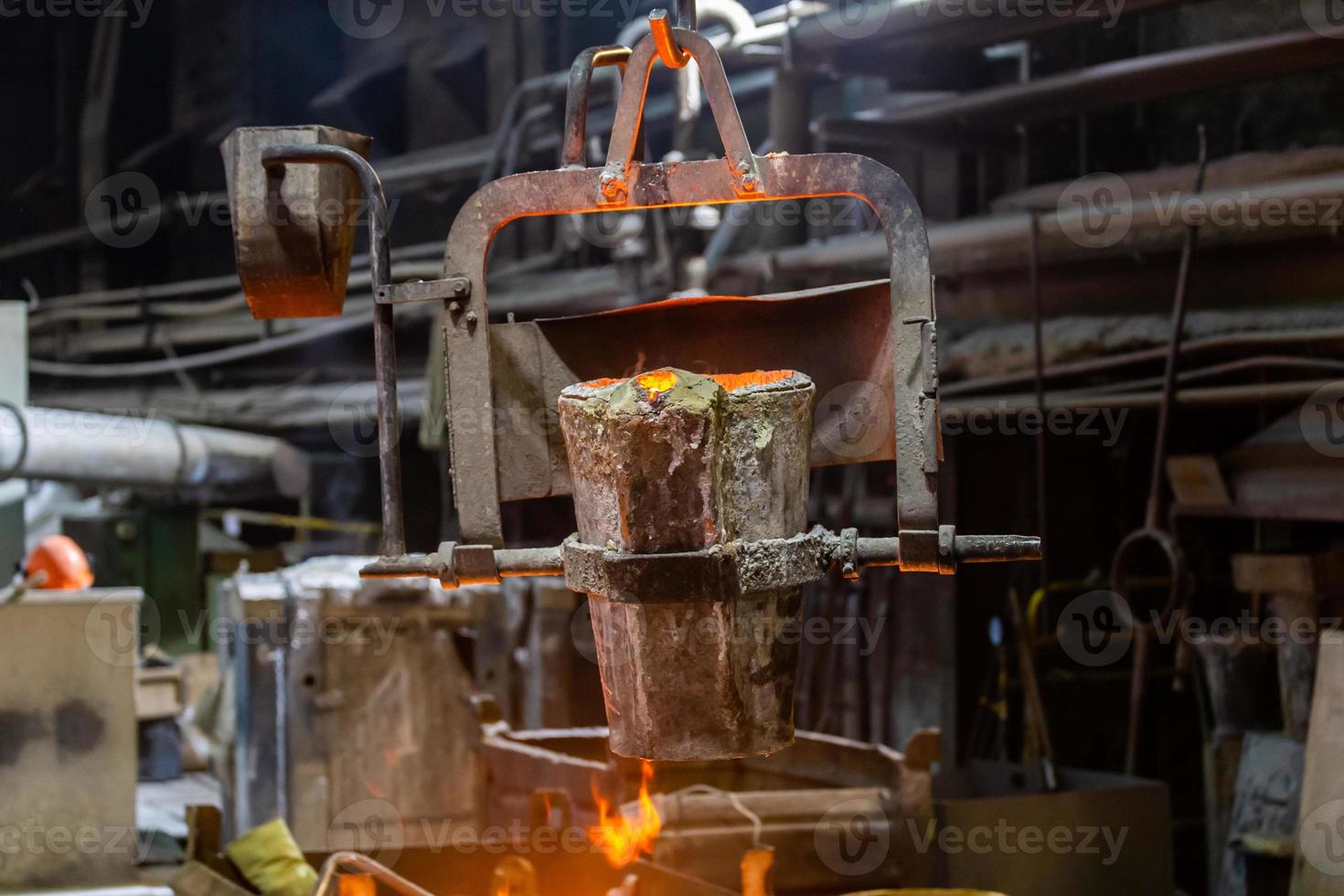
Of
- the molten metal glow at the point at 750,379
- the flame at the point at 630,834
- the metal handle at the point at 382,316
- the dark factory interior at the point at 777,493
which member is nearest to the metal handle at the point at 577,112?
the dark factory interior at the point at 777,493

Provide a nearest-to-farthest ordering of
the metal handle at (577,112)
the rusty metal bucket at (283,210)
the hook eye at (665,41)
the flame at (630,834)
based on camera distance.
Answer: the hook eye at (665,41) → the metal handle at (577,112) → the rusty metal bucket at (283,210) → the flame at (630,834)

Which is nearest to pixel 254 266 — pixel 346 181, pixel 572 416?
pixel 346 181

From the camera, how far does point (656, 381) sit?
2297 mm

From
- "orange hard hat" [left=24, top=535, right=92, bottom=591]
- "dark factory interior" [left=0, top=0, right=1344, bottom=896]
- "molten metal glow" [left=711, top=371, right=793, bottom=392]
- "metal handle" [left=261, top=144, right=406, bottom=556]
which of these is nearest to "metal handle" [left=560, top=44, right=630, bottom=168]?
"dark factory interior" [left=0, top=0, right=1344, bottom=896]

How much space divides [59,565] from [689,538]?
5401 mm

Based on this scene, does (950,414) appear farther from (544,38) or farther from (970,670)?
(544,38)

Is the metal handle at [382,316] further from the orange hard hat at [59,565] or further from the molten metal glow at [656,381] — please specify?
the orange hard hat at [59,565]

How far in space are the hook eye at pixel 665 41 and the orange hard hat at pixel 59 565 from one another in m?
5.31

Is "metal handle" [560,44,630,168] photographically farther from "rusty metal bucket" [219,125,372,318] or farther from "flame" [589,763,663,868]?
"flame" [589,763,663,868]

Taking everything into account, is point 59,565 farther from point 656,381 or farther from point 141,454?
point 656,381

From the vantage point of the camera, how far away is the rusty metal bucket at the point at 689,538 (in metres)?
2.29

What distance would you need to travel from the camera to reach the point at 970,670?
6.44 m

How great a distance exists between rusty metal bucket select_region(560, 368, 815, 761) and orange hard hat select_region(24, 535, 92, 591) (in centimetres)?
508

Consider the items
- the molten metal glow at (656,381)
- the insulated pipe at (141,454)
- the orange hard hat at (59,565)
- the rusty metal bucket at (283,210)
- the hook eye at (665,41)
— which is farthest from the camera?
the insulated pipe at (141,454)
